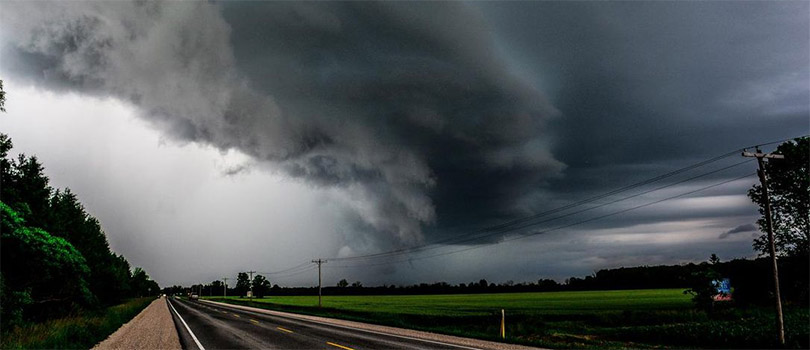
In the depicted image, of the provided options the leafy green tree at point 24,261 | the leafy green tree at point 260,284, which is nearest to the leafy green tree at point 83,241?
the leafy green tree at point 24,261

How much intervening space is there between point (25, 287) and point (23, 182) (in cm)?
2089

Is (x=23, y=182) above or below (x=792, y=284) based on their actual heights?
Result: above

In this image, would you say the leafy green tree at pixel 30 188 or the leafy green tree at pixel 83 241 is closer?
the leafy green tree at pixel 30 188

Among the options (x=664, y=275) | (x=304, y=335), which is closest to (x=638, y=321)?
(x=304, y=335)

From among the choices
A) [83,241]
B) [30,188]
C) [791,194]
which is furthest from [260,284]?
[791,194]

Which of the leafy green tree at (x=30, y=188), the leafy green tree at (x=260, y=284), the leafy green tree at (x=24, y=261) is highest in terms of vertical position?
the leafy green tree at (x=30, y=188)

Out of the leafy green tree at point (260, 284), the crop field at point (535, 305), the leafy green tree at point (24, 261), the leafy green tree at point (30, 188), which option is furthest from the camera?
the leafy green tree at point (260, 284)

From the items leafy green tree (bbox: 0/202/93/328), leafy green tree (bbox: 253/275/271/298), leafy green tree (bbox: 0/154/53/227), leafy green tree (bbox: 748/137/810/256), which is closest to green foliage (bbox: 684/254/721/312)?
leafy green tree (bbox: 748/137/810/256)

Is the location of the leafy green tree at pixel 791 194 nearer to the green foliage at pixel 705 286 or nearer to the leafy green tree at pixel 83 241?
the green foliage at pixel 705 286

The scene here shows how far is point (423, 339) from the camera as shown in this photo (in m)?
20.4

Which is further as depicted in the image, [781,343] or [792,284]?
[792,284]

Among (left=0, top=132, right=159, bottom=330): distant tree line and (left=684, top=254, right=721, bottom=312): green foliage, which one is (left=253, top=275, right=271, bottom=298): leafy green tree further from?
(left=684, top=254, right=721, bottom=312): green foliage

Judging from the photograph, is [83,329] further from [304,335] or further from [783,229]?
[783,229]

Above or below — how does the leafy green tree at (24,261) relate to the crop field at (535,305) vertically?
above
